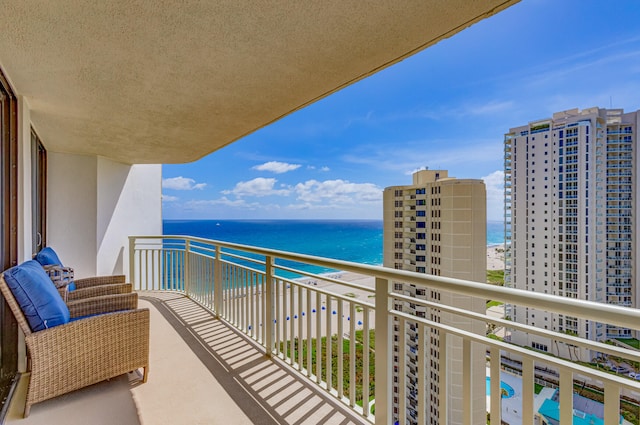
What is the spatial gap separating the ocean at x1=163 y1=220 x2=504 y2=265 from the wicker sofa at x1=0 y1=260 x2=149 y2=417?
60.1 feet

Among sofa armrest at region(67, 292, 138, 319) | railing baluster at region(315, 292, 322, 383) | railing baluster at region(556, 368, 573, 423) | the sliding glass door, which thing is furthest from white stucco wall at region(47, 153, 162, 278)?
railing baluster at region(556, 368, 573, 423)

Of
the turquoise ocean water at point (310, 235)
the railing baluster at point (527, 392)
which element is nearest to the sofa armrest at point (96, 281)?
the railing baluster at point (527, 392)

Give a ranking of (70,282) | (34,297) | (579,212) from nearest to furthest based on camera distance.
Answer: (34,297), (70,282), (579,212)

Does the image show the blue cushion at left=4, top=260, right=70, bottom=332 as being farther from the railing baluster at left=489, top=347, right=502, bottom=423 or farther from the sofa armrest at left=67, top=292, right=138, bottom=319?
the railing baluster at left=489, top=347, right=502, bottom=423

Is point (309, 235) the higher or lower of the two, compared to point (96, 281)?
lower

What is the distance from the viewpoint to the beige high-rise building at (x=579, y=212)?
4.51m

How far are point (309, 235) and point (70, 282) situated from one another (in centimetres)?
2872

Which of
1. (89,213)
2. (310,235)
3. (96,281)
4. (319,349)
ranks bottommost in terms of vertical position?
(310,235)

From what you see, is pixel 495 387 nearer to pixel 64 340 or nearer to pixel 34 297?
pixel 64 340

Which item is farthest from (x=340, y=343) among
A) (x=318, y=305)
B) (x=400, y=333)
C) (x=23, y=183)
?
(x=23, y=183)

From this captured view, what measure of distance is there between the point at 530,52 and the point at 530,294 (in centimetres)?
1089

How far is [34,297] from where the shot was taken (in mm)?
1832

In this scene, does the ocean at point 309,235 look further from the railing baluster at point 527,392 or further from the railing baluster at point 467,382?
the railing baluster at point 527,392

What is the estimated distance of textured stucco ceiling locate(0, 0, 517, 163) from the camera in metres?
1.33
